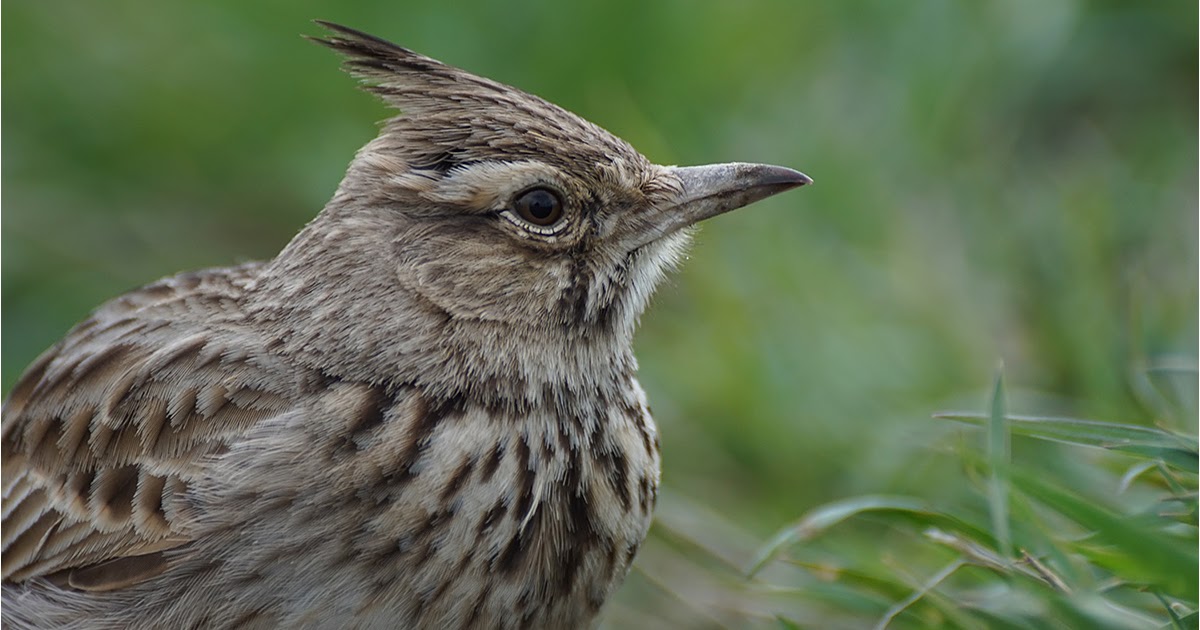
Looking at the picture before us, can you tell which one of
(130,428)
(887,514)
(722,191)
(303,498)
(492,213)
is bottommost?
(130,428)

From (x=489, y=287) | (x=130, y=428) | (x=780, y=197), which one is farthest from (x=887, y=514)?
(x=780, y=197)

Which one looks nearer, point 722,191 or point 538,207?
point 538,207

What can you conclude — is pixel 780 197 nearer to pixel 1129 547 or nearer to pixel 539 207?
pixel 539 207

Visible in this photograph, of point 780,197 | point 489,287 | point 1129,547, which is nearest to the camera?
point 1129,547

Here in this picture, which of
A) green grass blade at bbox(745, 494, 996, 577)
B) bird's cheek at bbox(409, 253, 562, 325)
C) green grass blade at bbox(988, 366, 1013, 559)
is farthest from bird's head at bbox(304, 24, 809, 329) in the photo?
green grass blade at bbox(988, 366, 1013, 559)

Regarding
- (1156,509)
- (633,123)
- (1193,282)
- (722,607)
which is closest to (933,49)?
(633,123)

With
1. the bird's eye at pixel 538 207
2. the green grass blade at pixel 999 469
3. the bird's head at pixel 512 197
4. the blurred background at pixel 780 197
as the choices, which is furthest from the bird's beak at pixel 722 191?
the blurred background at pixel 780 197

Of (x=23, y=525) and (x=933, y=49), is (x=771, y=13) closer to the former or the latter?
(x=933, y=49)

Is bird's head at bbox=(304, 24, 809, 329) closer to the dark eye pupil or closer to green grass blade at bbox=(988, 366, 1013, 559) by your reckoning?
the dark eye pupil
